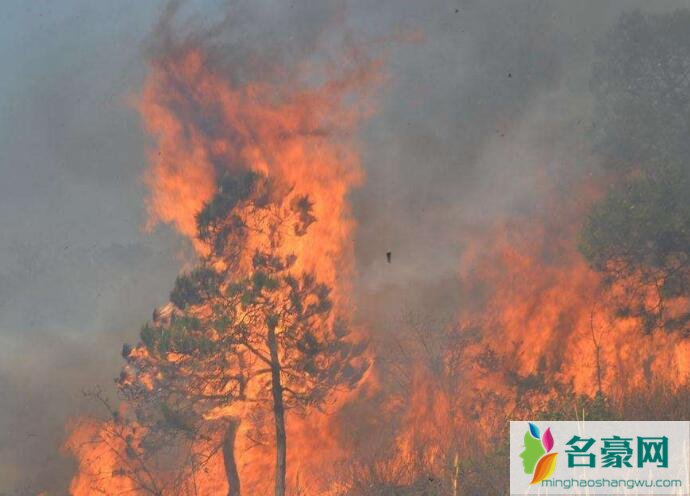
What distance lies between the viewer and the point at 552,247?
2936 cm

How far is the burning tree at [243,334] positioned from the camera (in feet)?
68.6

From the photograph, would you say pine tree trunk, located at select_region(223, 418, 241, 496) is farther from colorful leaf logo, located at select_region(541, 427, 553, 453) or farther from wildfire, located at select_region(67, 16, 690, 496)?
colorful leaf logo, located at select_region(541, 427, 553, 453)

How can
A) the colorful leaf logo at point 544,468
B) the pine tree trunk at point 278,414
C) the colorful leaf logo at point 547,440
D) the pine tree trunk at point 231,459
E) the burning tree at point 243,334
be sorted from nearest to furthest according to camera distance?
the colorful leaf logo at point 544,468, the colorful leaf logo at point 547,440, the burning tree at point 243,334, the pine tree trunk at point 278,414, the pine tree trunk at point 231,459

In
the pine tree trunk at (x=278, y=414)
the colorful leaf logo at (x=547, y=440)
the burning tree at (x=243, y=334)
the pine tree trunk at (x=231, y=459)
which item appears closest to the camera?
the colorful leaf logo at (x=547, y=440)

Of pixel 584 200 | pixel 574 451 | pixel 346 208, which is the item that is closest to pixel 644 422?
pixel 574 451

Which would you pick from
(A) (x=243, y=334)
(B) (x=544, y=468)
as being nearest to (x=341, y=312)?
(A) (x=243, y=334)

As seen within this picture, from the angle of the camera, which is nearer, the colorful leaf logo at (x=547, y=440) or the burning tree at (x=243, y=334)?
the colorful leaf logo at (x=547, y=440)

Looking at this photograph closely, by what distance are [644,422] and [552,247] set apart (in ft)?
53.2

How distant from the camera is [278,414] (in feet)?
70.6

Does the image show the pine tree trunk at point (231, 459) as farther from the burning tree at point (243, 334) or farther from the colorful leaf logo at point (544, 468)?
the colorful leaf logo at point (544, 468)

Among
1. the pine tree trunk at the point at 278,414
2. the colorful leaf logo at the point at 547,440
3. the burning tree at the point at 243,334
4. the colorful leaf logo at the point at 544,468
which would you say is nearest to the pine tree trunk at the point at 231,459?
the burning tree at the point at 243,334

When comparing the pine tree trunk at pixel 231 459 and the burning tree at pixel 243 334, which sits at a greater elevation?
the burning tree at pixel 243 334

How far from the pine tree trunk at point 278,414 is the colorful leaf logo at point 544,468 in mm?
10426

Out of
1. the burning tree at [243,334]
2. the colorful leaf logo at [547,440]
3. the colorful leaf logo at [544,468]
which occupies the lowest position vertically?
the colorful leaf logo at [544,468]
